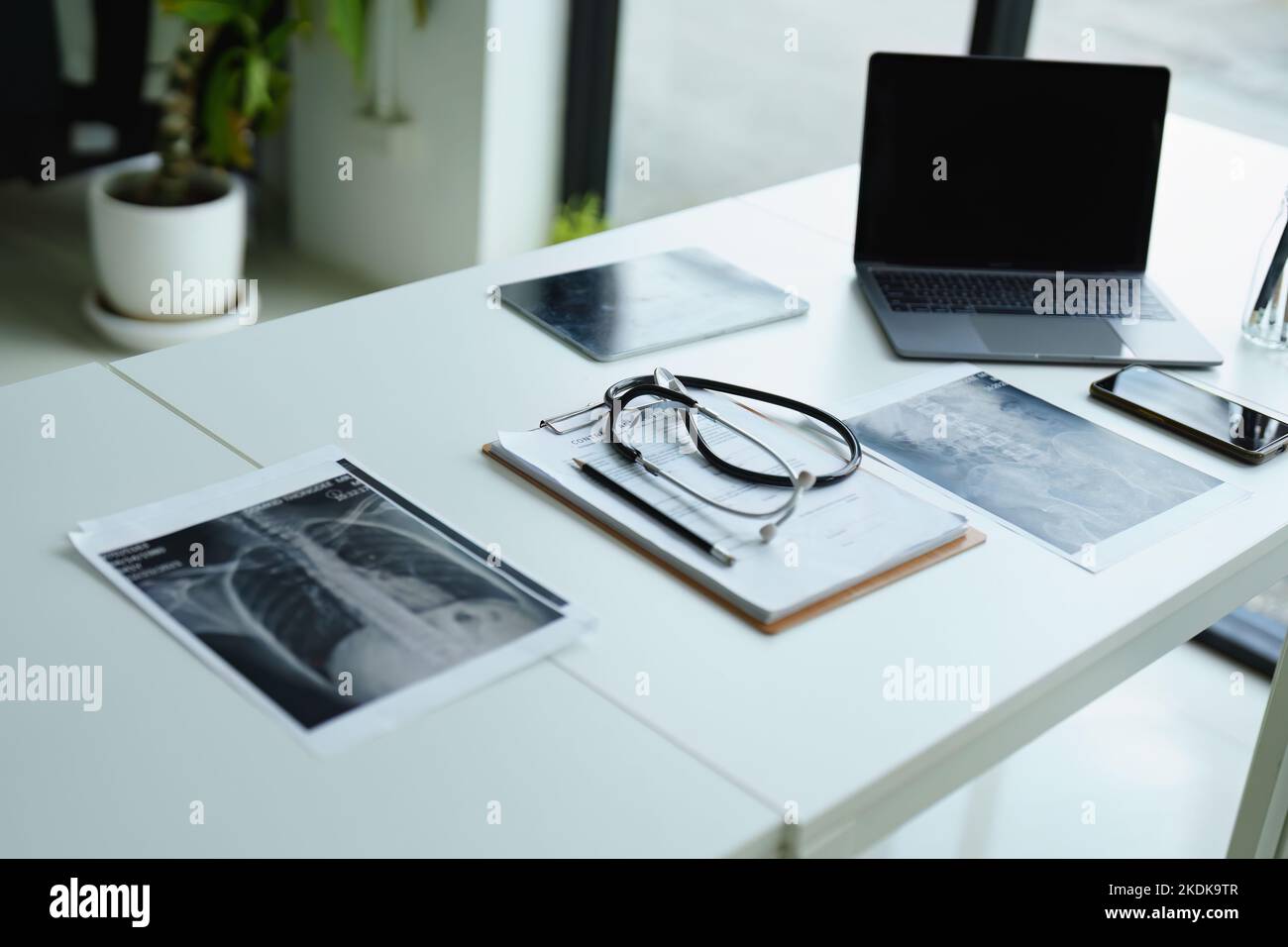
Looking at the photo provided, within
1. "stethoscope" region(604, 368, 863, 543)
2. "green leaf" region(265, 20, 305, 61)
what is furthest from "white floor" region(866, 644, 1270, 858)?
"green leaf" region(265, 20, 305, 61)

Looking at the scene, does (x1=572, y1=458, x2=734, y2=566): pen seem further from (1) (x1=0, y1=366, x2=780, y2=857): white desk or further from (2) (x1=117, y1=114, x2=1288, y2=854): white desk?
(1) (x1=0, y1=366, x2=780, y2=857): white desk

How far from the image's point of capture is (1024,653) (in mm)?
1012

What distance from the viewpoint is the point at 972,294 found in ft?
5.15

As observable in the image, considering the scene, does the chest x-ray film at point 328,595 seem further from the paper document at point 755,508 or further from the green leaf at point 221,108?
the green leaf at point 221,108

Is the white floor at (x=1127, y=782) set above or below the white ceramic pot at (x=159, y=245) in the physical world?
below

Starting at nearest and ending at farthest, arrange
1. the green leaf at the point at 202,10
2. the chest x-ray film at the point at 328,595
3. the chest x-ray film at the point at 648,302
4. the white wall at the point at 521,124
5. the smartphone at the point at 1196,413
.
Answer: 1. the chest x-ray film at the point at 328,595
2. the smartphone at the point at 1196,413
3. the chest x-ray film at the point at 648,302
4. the green leaf at the point at 202,10
5. the white wall at the point at 521,124

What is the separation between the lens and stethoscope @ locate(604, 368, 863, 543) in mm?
1120

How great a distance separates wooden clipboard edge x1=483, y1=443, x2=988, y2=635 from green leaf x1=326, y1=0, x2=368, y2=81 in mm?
2129

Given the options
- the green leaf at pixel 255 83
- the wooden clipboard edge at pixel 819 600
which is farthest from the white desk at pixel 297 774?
the green leaf at pixel 255 83

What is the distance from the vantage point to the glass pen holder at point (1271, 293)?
151 centimetres

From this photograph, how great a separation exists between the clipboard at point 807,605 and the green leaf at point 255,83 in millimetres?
2072
